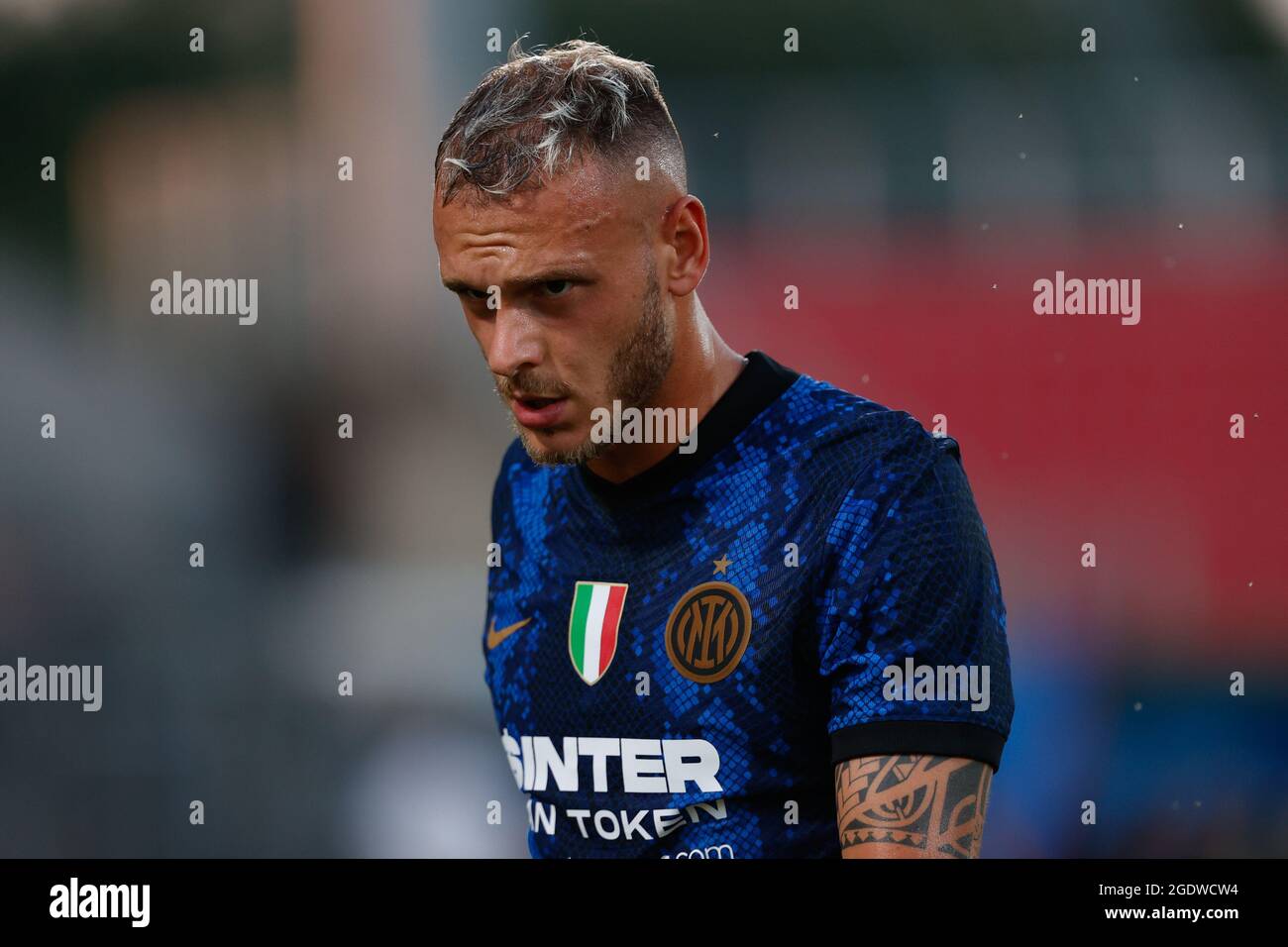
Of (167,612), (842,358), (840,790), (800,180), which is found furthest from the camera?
(167,612)

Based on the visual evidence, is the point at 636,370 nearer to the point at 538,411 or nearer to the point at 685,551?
the point at 538,411

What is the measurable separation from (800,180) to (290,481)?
3.12m

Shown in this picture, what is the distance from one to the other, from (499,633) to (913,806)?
1.19 metres

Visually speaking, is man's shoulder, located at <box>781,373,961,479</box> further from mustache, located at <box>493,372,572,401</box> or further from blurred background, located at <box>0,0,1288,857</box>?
blurred background, located at <box>0,0,1288,857</box>

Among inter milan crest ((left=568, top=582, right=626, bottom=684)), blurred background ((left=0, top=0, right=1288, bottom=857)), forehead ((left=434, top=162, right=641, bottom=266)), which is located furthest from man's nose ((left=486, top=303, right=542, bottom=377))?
blurred background ((left=0, top=0, right=1288, bottom=857))

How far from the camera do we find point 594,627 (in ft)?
9.00

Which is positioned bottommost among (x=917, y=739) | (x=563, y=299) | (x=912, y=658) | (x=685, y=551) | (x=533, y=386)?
(x=917, y=739)

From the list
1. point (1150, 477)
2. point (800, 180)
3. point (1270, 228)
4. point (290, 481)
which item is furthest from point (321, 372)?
point (1270, 228)

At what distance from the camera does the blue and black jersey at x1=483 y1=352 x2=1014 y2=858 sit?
7.68ft

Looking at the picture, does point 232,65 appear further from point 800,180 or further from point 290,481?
point 800,180

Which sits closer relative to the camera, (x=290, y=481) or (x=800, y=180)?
(x=800, y=180)

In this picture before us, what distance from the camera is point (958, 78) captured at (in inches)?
243

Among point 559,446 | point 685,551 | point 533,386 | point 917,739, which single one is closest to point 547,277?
point 533,386

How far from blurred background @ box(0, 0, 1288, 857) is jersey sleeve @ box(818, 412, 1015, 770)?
10.8 feet
